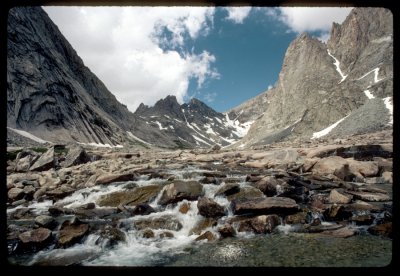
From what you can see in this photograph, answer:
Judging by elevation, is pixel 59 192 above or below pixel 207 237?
above

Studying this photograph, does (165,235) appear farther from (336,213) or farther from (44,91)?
(44,91)

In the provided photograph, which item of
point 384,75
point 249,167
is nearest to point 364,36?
point 384,75

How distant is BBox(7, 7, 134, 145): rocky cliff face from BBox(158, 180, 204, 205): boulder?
6930 centimetres

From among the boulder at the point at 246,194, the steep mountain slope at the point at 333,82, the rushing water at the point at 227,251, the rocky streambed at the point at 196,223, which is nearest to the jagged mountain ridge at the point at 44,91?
the steep mountain slope at the point at 333,82

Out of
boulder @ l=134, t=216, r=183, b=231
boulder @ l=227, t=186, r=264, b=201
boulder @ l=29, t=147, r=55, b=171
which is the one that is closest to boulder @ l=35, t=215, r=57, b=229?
boulder @ l=134, t=216, r=183, b=231

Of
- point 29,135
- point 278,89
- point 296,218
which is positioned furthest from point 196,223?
point 278,89

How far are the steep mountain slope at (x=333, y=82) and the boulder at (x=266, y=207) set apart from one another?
231ft

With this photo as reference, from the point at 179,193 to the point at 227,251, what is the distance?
18.7ft

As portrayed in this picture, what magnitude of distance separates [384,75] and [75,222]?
11697 centimetres

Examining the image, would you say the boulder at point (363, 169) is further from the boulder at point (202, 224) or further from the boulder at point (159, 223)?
the boulder at point (159, 223)

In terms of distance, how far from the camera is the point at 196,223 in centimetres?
1305

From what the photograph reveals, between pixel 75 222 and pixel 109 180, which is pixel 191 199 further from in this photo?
pixel 109 180

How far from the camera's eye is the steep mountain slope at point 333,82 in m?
98.0

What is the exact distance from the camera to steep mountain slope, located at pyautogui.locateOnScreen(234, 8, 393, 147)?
3858 inches
